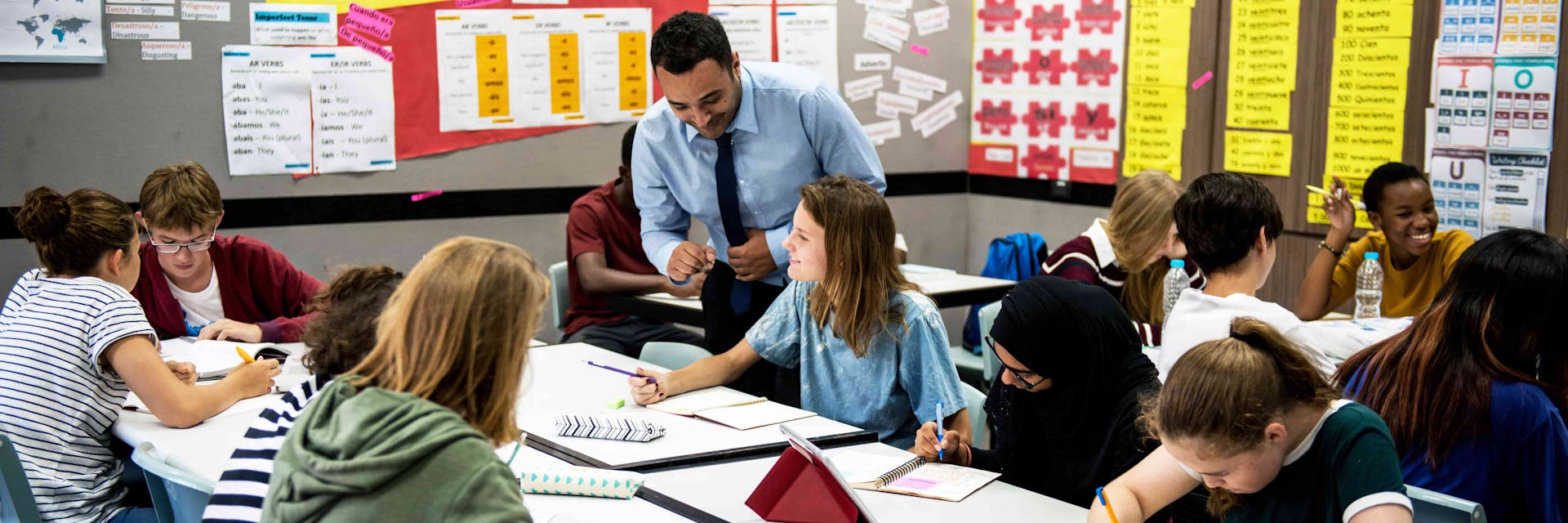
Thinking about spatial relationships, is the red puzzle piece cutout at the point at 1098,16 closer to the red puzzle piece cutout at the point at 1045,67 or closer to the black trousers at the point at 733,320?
the red puzzle piece cutout at the point at 1045,67

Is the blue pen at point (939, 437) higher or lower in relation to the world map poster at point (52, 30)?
lower

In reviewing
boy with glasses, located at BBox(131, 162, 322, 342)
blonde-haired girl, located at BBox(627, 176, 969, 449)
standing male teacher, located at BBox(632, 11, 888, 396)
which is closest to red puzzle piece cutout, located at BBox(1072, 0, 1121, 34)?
standing male teacher, located at BBox(632, 11, 888, 396)

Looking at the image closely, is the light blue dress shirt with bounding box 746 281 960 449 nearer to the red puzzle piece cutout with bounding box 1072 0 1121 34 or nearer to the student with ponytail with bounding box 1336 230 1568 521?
the student with ponytail with bounding box 1336 230 1568 521

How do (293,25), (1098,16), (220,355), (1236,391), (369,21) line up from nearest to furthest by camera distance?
(1236,391), (220,355), (293,25), (369,21), (1098,16)

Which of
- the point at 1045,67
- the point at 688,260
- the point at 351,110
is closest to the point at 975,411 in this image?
the point at 688,260

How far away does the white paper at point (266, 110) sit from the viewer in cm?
451

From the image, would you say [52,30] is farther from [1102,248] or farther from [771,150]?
[1102,248]

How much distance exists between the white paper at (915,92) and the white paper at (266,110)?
2.57 m

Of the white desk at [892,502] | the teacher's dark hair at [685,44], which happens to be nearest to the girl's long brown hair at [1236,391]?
the white desk at [892,502]

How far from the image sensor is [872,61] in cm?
573

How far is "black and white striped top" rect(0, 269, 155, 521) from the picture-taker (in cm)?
248

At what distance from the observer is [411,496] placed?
1.38 meters

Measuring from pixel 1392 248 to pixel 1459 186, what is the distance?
0.54m

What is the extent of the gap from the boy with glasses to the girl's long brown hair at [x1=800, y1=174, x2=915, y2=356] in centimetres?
154
